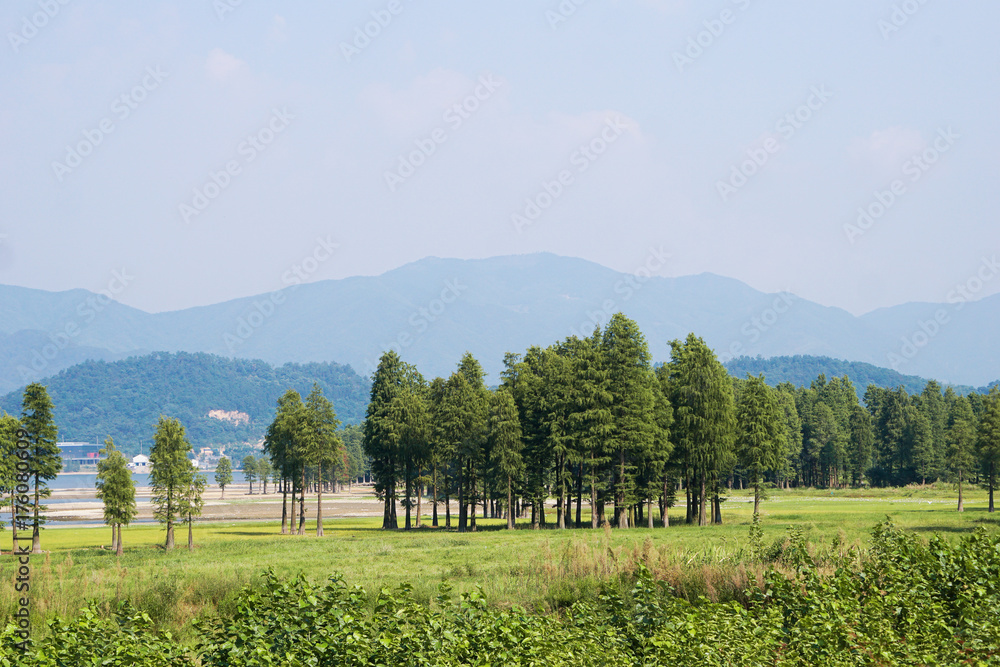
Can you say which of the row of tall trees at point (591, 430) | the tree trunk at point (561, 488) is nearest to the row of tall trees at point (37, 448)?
the row of tall trees at point (591, 430)

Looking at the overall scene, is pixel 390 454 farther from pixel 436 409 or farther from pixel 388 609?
pixel 388 609

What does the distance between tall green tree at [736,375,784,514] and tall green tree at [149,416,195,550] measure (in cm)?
4352

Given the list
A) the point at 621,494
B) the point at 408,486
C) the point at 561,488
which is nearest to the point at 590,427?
the point at 561,488

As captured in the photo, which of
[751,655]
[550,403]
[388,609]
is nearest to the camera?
[751,655]

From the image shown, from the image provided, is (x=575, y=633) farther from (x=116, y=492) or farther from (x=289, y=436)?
(x=289, y=436)

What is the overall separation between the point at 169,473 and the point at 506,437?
2457 centimetres

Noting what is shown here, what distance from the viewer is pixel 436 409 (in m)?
68.2

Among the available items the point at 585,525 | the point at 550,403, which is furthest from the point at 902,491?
the point at 550,403

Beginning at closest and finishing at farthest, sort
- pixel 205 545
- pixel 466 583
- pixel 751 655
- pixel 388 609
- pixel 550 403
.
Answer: pixel 751 655 < pixel 388 609 < pixel 466 583 < pixel 205 545 < pixel 550 403

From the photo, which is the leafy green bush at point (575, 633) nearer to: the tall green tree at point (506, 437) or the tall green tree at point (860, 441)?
the tall green tree at point (506, 437)

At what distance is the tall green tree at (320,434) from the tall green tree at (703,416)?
2890 cm

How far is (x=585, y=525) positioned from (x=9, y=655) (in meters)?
58.7

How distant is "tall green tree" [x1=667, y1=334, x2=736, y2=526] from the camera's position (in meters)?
61.6

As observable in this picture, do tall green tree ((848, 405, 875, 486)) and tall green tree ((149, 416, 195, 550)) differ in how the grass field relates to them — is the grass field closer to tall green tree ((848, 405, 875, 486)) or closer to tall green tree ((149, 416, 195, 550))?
tall green tree ((149, 416, 195, 550))
